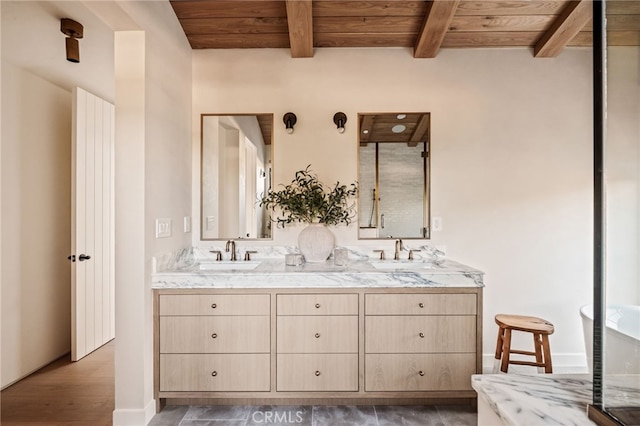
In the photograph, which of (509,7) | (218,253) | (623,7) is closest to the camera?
(623,7)

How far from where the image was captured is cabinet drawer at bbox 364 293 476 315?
2.12 metres

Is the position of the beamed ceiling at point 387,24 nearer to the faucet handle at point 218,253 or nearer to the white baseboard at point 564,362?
the faucet handle at point 218,253

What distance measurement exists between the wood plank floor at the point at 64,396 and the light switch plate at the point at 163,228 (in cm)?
116

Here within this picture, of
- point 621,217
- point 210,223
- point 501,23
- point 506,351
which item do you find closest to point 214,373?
point 210,223

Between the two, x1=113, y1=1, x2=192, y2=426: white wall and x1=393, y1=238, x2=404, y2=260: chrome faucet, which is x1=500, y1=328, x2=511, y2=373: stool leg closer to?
x1=393, y1=238, x2=404, y2=260: chrome faucet

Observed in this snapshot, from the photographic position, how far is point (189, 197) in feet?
8.90

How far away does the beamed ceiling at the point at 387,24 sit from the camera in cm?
236

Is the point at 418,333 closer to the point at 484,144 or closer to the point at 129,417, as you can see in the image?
the point at 484,144

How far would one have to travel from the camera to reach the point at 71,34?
2.31m

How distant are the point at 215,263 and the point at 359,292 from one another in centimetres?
121

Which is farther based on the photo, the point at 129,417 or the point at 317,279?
the point at 317,279

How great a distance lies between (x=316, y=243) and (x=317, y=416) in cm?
113

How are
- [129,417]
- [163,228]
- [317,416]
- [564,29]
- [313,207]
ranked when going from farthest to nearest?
[313,207] < [564,29] < [163,228] < [317,416] < [129,417]

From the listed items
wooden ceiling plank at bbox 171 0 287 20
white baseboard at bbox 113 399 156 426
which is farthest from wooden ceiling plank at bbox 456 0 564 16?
white baseboard at bbox 113 399 156 426
